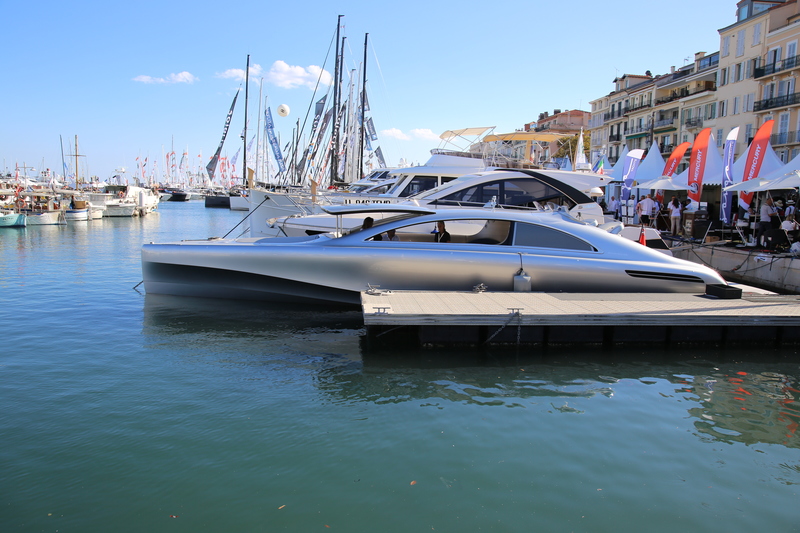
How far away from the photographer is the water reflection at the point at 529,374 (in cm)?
599

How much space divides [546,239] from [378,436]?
16.2 ft

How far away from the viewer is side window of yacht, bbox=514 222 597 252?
9047 mm

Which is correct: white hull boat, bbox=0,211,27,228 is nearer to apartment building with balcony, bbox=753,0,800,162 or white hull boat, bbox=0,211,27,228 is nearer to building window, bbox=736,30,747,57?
apartment building with balcony, bbox=753,0,800,162

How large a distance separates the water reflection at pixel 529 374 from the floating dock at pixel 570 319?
0.22 m

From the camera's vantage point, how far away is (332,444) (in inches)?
198

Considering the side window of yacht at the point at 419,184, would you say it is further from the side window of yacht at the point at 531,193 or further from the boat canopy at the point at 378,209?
the boat canopy at the point at 378,209

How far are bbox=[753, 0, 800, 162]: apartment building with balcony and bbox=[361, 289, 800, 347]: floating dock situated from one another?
36467 mm

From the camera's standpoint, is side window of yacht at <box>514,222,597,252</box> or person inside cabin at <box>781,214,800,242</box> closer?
side window of yacht at <box>514,222,597,252</box>

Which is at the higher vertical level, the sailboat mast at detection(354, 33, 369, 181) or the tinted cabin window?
the sailboat mast at detection(354, 33, 369, 181)

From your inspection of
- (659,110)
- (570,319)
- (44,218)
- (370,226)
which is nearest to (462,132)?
(370,226)

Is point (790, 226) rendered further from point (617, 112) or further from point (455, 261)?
point (617, 112)

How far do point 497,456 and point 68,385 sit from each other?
4.70 metres

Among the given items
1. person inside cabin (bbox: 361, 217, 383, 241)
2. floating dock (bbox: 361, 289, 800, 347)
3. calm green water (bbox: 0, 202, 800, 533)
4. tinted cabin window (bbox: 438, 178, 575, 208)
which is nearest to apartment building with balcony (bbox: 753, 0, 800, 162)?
tinted cabin window (bbox: 438, 178, 575, 208)

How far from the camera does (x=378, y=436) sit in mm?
5180
